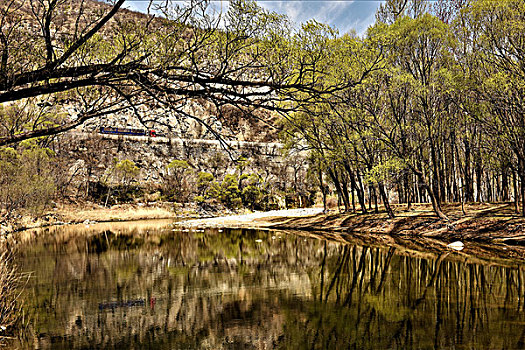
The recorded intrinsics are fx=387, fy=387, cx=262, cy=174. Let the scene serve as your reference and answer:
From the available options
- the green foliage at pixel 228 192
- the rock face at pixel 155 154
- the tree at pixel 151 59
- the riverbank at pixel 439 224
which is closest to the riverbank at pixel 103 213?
the green foliage at pixel 228 192

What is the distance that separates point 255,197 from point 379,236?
32.8 meters

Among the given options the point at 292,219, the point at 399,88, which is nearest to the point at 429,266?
the point at 399,88

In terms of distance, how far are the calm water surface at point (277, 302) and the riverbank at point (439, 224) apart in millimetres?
4978

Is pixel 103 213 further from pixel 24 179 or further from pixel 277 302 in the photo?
pixel 277 302

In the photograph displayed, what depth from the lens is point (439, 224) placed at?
20594 millimetres

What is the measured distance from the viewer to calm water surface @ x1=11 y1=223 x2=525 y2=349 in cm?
631

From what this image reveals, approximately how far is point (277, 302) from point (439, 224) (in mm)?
15055

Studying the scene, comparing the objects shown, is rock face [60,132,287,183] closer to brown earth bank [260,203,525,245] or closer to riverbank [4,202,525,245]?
riverbank [4,202,525,245]

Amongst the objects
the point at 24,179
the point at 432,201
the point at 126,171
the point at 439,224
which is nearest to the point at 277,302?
the point at 432,201

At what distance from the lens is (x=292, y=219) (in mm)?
32781

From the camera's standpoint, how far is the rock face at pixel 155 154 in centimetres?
5272

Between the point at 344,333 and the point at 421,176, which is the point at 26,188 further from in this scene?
the point at 344,333

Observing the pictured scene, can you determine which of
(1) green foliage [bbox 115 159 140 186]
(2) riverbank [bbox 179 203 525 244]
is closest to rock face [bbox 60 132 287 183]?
(1) green foliage [bbox 115 159 140 186]

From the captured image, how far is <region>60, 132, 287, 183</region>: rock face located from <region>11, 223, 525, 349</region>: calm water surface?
37855 mm
